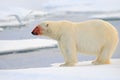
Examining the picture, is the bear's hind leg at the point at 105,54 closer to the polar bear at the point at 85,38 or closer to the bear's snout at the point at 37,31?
the polar bear at the point at 85,38

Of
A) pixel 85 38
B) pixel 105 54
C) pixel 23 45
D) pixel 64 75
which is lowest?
pixel 23 45

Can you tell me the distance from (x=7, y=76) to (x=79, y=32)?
116 centimetres

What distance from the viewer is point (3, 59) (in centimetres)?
570

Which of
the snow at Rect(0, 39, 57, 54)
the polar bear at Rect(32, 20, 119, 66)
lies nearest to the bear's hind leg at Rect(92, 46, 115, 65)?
the polar bear at Rect(32, 20, 119, 66)

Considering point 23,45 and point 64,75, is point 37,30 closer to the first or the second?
point 64,75

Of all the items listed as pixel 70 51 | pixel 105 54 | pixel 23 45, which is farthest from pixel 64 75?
pixel 23 45

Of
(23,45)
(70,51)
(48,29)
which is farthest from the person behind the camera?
(23,45)

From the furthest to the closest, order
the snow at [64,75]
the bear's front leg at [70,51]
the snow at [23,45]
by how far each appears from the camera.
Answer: the snow at [23,45]
the bear's front leg at [70,51]
the snow at [64,75]

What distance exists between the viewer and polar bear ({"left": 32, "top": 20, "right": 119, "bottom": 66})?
10.4 feet

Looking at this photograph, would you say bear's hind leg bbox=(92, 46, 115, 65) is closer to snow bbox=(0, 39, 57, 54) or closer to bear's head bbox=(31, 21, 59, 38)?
bear's head bbox=(31, 21, 59, 38)

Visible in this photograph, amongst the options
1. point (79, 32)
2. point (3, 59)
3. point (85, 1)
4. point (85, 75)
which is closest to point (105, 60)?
point (79, 32)

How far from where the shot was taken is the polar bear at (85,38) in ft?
10.4

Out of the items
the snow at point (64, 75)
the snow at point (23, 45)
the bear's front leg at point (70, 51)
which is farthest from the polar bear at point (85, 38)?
the snow at point (23, 45)

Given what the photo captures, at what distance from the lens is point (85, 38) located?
321cm
